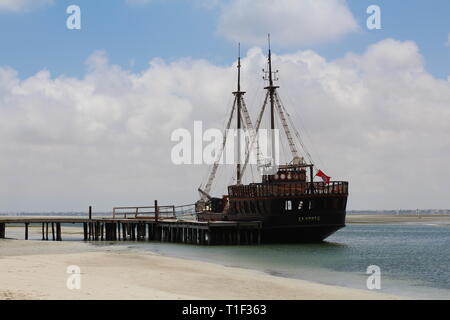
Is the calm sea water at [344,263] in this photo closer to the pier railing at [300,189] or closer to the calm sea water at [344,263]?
the calm sea water at [344,263]

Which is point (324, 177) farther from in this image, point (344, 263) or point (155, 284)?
point (155, 284)

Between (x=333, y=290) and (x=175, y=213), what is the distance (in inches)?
1822

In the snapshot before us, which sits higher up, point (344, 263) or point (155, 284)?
point (155, 284)

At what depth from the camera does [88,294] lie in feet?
60.8

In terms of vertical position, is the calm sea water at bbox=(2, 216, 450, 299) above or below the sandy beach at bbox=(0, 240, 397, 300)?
below
